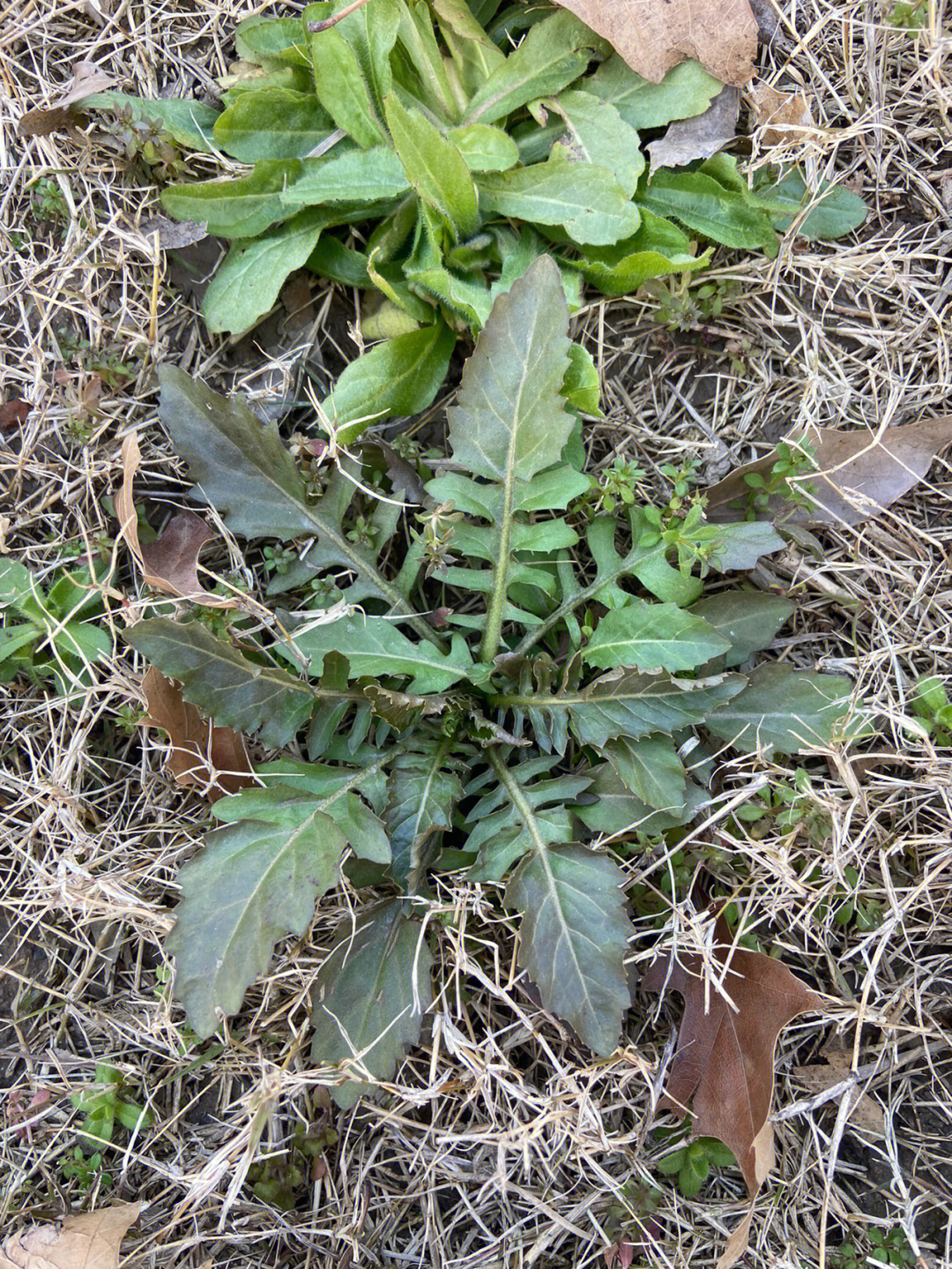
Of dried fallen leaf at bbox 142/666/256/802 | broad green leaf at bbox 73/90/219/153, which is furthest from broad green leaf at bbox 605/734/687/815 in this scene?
broad green leaf at bbox 73/90/219/153

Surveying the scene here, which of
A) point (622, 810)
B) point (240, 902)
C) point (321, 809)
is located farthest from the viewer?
point (622, 810)

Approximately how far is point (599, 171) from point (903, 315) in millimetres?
741

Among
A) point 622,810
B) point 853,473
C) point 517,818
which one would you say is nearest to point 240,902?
point 517,818

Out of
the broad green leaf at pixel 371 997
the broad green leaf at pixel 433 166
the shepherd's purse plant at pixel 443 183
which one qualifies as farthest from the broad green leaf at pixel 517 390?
the broad green leaf at pixel 371 997

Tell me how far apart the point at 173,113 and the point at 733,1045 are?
225 centimetres

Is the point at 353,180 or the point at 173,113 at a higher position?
the point at 173,113

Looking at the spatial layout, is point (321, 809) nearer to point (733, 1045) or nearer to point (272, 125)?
point (733, 1045)

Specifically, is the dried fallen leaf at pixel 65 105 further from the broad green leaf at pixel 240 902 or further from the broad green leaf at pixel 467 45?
the broad green leaf at pixel 240 902

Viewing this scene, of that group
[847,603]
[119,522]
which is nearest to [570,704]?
[847,603]

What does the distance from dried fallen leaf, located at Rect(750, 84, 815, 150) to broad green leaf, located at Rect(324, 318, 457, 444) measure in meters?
0.80

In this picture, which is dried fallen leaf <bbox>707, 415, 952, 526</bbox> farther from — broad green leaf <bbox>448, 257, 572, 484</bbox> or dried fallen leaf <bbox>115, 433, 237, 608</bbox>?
dried fallen leaf <bbox>115, 433, 237, 608</bbox>

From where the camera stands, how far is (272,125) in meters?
1.92

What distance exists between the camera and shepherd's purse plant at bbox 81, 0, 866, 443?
183 cm

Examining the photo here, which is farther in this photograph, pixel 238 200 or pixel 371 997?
pixel 238 200
